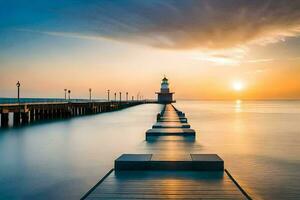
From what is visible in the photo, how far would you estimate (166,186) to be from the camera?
8148 millimetres

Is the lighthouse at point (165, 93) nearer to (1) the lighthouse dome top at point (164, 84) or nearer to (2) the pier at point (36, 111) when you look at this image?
(1) the lighthouse dome top at point (164, 84)

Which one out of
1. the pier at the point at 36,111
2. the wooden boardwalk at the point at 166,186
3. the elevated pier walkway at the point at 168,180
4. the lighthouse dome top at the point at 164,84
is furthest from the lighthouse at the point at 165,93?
the wooden boardwalk at the point at 166,186

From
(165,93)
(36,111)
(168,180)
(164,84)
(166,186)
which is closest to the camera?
(166,186)

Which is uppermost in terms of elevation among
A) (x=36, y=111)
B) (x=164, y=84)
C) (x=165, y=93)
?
(x=164, y=84)

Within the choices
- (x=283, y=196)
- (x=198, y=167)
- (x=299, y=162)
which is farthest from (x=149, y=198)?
(x=299, y=162)

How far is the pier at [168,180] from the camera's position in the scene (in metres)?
7.46

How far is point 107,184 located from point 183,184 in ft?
6.66

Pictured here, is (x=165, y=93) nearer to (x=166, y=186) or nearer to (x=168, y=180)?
(x=168, y=180)

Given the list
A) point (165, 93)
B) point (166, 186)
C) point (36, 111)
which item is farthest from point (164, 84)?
point (166, 186)

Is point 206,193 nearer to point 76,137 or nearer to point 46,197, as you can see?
point 46,197

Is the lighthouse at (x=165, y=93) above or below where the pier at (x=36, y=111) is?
above

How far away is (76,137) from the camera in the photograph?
29.5 m

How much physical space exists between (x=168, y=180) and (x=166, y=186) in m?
0.59

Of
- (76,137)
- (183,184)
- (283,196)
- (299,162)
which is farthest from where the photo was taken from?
(76,137)
